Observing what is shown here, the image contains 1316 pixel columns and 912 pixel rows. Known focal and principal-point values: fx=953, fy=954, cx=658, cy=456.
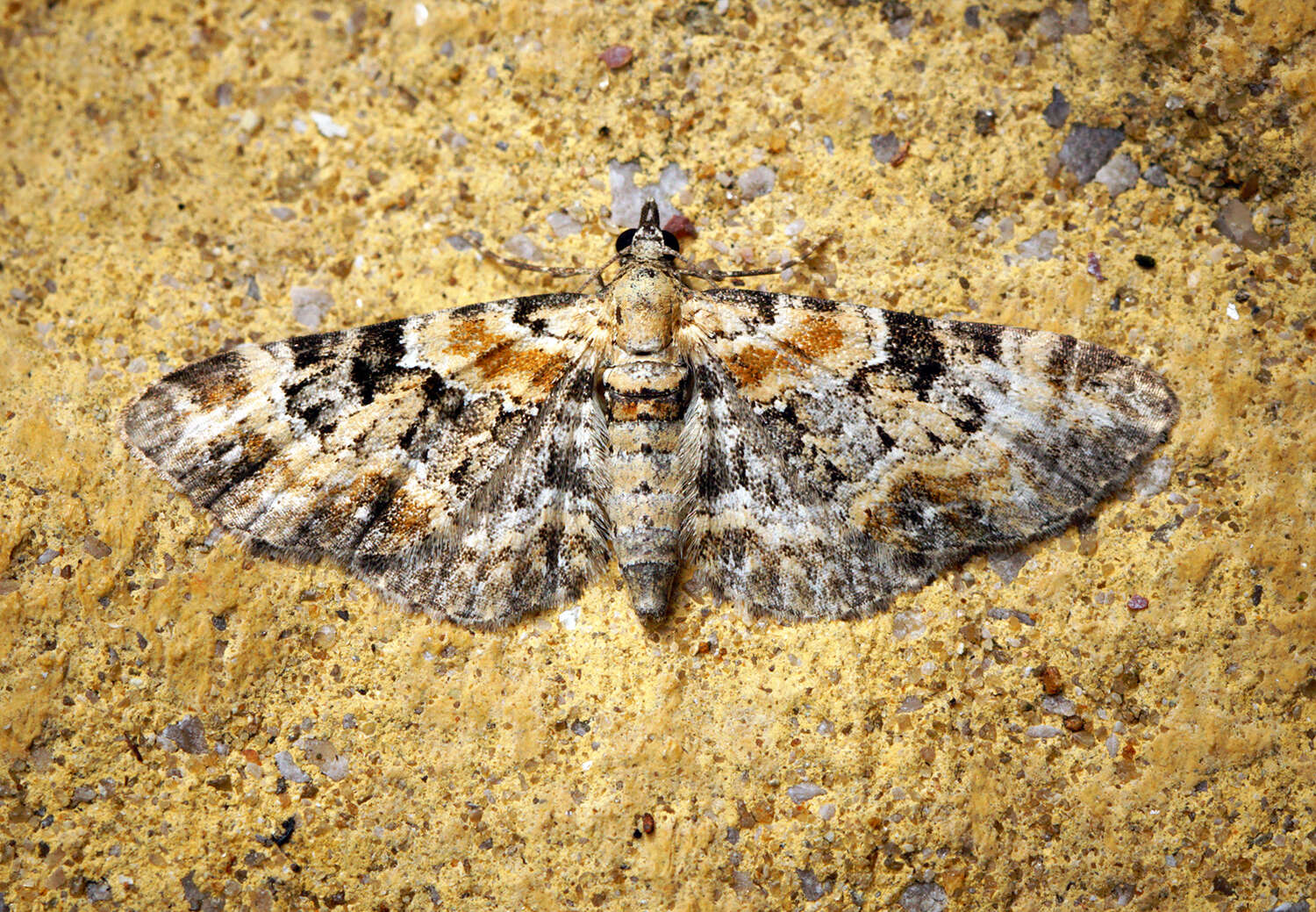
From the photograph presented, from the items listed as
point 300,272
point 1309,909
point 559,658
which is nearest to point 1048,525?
point 1309,909

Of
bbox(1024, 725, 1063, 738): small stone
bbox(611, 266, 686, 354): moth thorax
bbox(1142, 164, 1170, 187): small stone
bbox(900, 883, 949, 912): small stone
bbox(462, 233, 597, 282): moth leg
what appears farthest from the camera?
bbox(462, 233, 597, 282): moth leg

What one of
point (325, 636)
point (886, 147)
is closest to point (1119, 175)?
point (886, 147)

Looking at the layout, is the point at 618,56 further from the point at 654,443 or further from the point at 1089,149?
the point at 1089,149

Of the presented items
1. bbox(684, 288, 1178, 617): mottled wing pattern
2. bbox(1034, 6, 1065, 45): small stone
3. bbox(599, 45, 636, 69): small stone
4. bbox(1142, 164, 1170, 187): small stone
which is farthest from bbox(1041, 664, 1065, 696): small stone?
bbox(599, 45, 636, 69): small stone

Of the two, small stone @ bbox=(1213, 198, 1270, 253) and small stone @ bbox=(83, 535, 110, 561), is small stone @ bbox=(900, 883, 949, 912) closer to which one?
small stone @ bbox=(1213, 198, 1270, 253)

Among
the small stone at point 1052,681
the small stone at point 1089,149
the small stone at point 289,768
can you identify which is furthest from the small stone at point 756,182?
the small stone at point 289,768

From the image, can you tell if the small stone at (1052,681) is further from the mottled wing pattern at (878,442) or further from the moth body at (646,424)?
the moth body at (646,424)

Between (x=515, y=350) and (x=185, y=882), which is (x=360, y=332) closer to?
(x=515, y=350)
